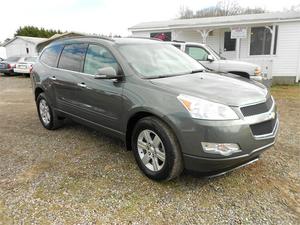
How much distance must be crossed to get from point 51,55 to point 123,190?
343 cm

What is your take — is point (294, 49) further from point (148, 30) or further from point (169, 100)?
point (169, 100)

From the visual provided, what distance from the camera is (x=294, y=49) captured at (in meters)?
13.6

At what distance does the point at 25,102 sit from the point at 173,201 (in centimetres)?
766

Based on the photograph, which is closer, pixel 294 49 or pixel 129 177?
pixel 129 177

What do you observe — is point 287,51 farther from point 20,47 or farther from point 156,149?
point 20,47

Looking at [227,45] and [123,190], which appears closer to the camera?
[123,190]

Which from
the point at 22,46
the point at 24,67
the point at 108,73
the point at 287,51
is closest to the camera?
the point at 108,73

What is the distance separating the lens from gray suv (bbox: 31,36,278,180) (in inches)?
109

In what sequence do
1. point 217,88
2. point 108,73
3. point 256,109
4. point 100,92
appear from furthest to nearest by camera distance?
1. point 100,92
2. point 108,73
3. point 217,88
4. point 256,109

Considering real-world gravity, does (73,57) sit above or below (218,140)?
above

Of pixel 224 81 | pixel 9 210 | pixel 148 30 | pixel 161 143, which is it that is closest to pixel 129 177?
pixel 161 143

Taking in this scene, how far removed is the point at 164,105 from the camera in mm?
2992

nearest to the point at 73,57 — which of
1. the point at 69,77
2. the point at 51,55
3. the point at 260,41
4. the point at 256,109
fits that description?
the point at 69,77

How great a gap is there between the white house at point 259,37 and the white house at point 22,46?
50.6 feet
